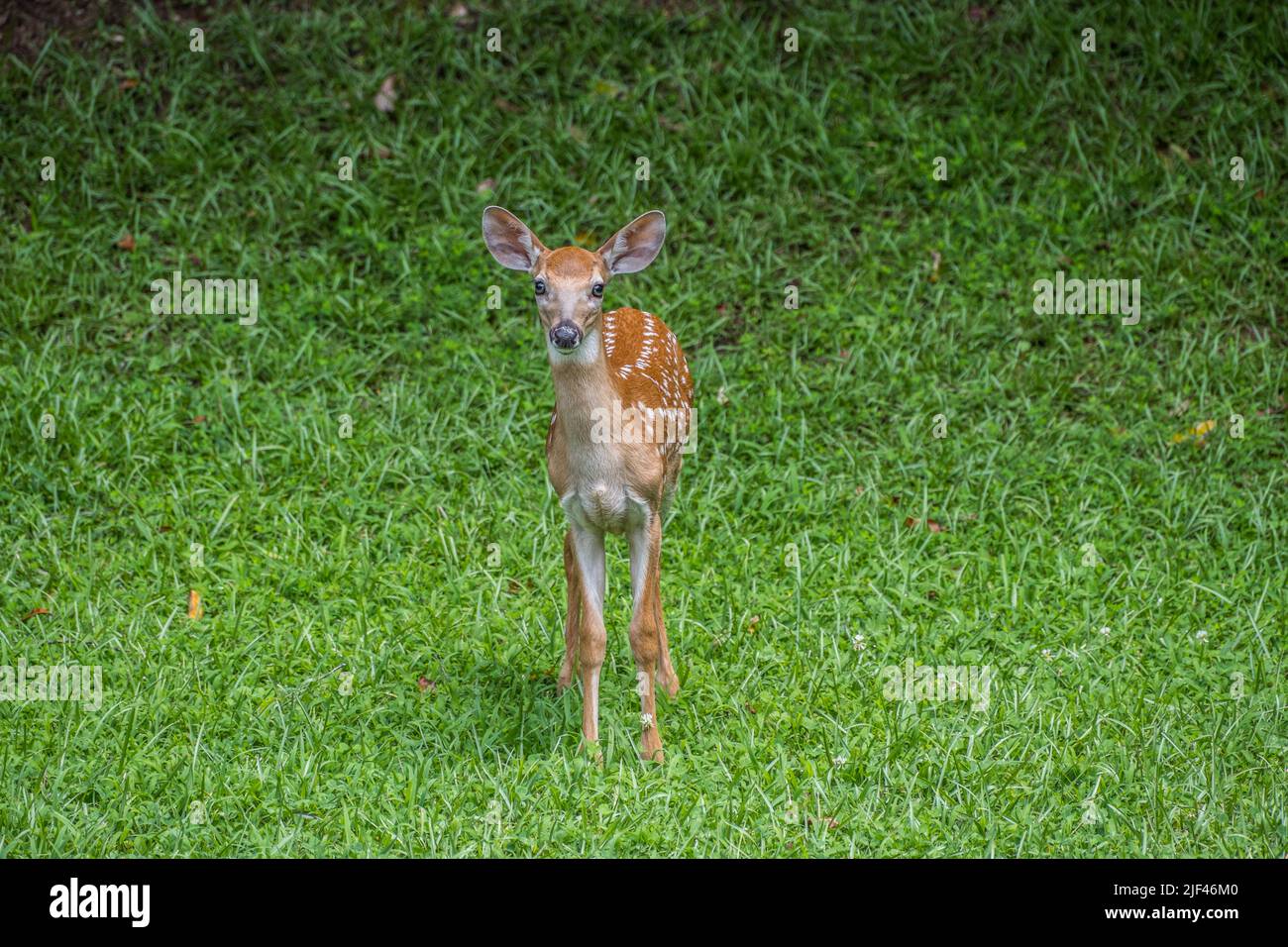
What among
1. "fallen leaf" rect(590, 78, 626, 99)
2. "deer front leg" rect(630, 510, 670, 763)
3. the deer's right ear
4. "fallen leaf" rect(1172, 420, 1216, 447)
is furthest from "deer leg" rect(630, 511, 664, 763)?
"fallen leaf" rect(590, 78, 626, 99)

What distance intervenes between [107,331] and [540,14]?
3.87 metres

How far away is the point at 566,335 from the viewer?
5020 millimetres

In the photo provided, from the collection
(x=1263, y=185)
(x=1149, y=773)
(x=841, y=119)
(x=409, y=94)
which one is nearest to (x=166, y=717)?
(x=1149, y=773)

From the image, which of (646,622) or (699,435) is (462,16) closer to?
(699,435)

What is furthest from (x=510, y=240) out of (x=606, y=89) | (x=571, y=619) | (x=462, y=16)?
(x=462, y=16)

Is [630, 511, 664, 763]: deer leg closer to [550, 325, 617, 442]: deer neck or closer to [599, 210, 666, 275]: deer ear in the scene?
[550, 325, 617, 442]: deer neck

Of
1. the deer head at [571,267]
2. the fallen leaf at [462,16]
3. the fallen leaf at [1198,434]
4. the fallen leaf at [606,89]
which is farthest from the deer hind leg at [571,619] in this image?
the fallen leaf at [462,16]

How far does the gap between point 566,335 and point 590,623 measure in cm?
119

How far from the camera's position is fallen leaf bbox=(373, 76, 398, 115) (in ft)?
33.6

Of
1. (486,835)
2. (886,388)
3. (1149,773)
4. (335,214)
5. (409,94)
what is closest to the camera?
(486,835)

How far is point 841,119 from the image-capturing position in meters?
10.2

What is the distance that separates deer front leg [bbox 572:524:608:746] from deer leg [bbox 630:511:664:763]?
0.44 ft

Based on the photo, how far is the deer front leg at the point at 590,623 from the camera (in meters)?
5.64

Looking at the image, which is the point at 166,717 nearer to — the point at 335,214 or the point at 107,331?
the point at 107,331
